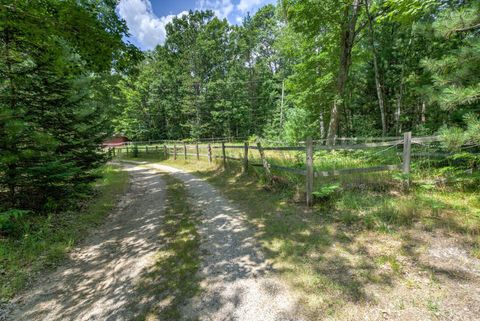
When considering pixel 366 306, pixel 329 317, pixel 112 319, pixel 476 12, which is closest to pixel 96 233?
pixel 112 319

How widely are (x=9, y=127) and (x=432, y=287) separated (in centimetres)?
690

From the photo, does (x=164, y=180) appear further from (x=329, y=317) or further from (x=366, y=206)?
(x=329, y=317)

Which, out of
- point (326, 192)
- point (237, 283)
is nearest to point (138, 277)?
point (237, 283)

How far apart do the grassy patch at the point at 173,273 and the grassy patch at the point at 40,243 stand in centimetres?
172

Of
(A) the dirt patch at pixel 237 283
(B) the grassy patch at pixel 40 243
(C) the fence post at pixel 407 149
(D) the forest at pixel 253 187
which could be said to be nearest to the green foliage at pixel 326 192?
(D) the forest at pixel 253 187

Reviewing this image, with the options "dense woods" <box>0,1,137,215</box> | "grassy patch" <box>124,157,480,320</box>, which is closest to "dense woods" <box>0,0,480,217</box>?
"dense woods" <box>0,1,137,215</box>

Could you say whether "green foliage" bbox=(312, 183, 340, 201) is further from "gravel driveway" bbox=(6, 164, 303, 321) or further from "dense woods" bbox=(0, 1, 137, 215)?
"dense woods" bbox=(0, 1, 137, 215)

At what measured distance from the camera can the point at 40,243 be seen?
13.3 feet

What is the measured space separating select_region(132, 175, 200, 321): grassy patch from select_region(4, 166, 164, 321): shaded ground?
0.17 m

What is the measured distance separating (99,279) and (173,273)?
1.09 metres

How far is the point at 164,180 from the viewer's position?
9805 millimetres

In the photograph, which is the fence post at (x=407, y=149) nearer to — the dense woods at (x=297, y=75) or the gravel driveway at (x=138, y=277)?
the dense woods at (x=297, y=75)

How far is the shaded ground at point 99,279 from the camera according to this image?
2605 mm

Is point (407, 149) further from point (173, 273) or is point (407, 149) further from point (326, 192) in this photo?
point (173, 273)
